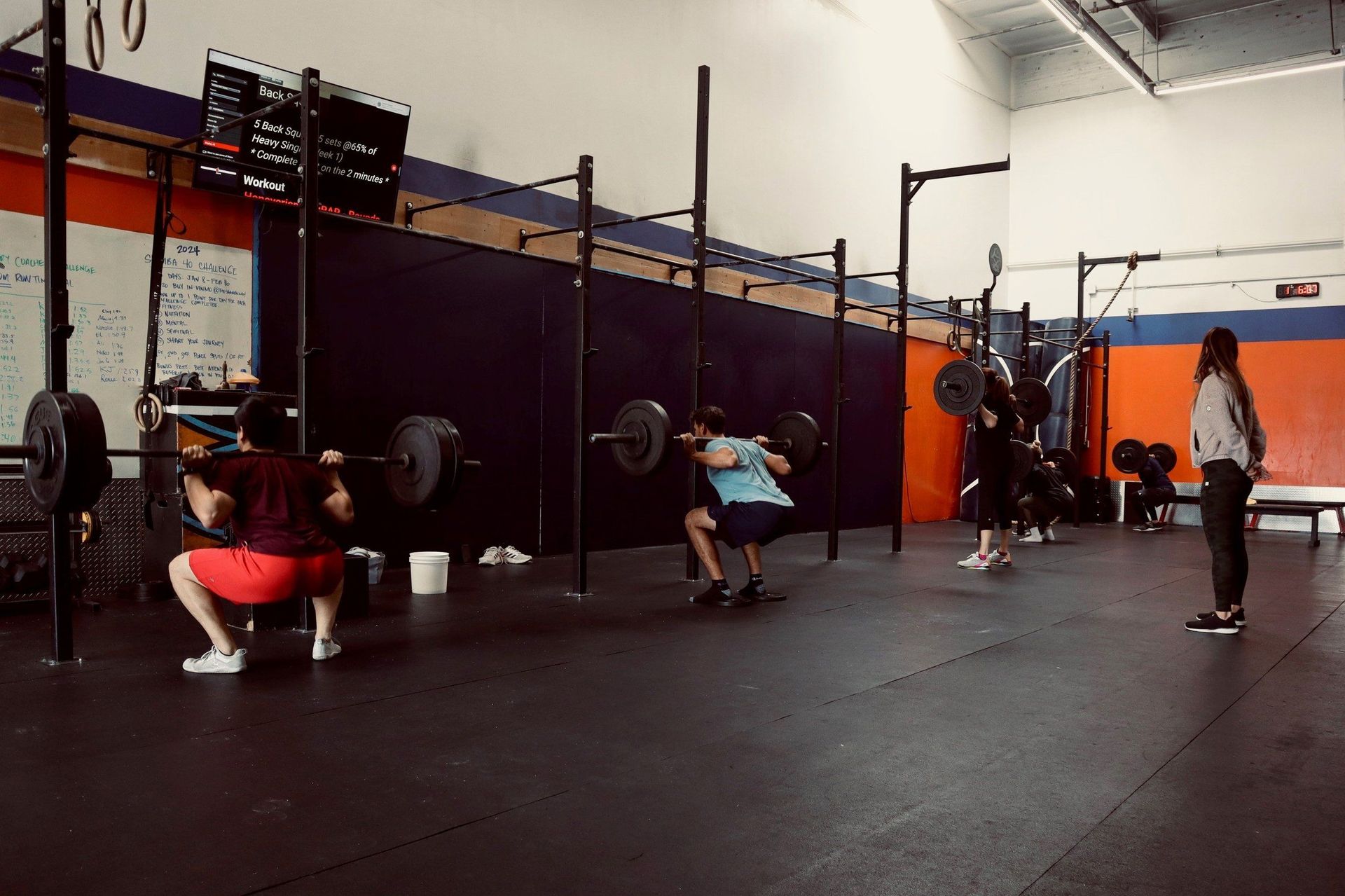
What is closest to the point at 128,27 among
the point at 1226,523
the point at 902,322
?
the point at 1226,523

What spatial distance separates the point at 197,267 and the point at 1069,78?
10.2m

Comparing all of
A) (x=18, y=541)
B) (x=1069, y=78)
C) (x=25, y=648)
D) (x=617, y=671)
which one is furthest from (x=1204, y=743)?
(x=1069, y=78)

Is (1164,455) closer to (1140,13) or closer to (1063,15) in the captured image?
(1063,15)

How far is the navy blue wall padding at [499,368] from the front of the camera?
193 inches

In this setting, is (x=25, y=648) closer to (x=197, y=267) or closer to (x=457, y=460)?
(x=457, y=460)

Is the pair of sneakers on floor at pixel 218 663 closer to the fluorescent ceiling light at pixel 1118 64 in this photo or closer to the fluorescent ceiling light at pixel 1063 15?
the fluorescent ceiling light at pixel 1063 15

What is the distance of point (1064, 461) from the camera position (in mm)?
9438

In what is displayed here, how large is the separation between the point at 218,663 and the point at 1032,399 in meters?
7.15

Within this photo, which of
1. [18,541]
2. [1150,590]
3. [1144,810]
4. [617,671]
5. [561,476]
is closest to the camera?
[1144,810]

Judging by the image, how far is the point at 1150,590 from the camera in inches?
201

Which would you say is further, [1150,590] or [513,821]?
[1150,590]

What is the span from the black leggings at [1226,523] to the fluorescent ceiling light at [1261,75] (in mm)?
6914

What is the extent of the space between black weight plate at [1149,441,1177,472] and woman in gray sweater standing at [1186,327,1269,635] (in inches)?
262

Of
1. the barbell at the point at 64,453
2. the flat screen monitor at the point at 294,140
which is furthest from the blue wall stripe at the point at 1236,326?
the barbell at the point at 64,453
